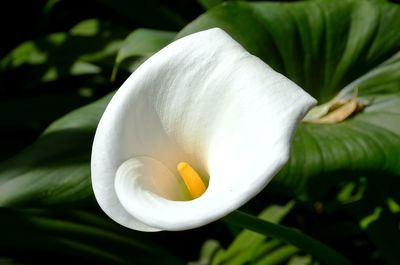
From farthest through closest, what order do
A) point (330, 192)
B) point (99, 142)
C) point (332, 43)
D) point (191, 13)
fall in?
point (191, 13) < point (330, 192) < point (332, 43) < point (99, 142)

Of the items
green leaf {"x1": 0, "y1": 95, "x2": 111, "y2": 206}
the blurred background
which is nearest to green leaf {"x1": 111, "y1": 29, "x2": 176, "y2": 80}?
the blurred background

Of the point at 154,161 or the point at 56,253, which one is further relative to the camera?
the point at 56,253

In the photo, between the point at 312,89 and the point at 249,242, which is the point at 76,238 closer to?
the point at 249,242

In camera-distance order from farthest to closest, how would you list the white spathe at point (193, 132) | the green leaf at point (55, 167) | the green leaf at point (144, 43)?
1. the green leaf at point (144, 43)
2. the green leaf at point (55, 167)
3. the white spathe at point (193, 132)

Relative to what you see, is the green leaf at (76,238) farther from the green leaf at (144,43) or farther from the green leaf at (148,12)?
the green leaf at (148,12)

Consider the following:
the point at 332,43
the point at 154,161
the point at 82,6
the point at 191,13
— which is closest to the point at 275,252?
the point at 332,43

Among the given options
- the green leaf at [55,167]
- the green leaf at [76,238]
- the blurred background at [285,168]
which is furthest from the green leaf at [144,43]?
the green leaf at [76,238]

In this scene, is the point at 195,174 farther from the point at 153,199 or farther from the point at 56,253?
the point at 56,253

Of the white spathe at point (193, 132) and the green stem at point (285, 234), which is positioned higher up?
the white spathe at point (193, 132)
